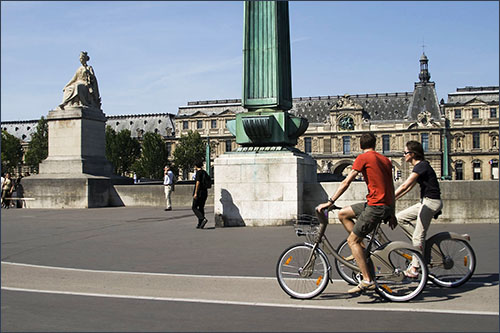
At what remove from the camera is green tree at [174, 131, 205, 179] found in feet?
342

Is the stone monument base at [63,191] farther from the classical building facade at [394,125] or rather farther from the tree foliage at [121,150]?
the classical building facade at [394,125]

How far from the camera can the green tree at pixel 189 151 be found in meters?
104

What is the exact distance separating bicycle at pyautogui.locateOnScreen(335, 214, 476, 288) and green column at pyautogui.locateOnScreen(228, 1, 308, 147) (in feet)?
22.9

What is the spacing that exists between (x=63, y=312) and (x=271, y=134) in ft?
28.0

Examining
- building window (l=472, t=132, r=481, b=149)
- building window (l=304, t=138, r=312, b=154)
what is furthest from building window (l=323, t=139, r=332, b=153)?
building window (l=472, t=132, r=481, b=149)

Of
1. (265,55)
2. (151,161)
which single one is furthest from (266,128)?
(151,161)

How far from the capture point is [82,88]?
2127cm

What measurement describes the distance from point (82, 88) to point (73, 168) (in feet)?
9.69

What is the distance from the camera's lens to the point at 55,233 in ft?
42.3

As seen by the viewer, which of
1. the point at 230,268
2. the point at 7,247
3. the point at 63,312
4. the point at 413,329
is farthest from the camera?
the point at 7,247

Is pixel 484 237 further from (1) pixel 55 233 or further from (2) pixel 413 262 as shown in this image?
(1) pixel 55 233

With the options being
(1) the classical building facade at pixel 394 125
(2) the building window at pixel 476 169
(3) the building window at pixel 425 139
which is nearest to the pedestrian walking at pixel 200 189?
(1) the classical building facade at pixel 394 125

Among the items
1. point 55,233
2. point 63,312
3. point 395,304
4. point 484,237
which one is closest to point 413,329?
point 395,304

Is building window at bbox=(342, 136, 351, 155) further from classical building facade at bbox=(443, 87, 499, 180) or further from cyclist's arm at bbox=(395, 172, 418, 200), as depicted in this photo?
cyclist's arm at bbox=(395, 172, 418, 200)
